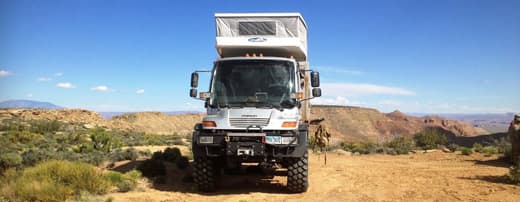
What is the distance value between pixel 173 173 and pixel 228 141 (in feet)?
12.7

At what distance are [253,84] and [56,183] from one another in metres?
4.44

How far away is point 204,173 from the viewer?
9.35 meters

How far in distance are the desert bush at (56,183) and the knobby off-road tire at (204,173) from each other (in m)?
1.87

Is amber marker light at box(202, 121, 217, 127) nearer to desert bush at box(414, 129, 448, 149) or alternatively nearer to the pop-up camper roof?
the pop-up camper roof

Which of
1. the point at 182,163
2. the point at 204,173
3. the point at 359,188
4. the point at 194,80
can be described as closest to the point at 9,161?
the point at 182,163

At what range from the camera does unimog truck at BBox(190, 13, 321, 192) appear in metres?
8.85

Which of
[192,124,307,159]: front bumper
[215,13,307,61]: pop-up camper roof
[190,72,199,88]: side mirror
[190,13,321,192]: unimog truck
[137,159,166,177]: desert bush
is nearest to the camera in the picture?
[192,124,307,159]: front bumper

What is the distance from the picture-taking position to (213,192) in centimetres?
960

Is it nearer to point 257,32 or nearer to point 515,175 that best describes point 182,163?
point 257,32

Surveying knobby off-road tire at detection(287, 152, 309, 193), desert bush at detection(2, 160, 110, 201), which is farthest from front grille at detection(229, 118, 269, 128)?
desert bush at detection(2, 160, 110, 201)

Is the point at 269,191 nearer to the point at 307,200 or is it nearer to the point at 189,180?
the point at 307,200

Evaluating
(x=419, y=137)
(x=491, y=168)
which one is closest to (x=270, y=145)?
(x=491, y=168)

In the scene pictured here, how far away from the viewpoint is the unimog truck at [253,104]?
8.85 m

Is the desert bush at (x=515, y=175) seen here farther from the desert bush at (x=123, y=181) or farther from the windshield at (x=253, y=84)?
the desert bush at (x=123, y=181)
